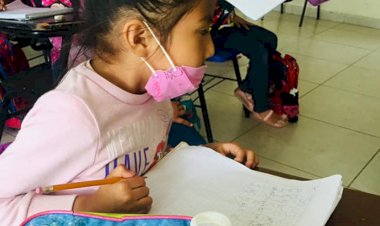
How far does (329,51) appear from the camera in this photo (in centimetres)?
335

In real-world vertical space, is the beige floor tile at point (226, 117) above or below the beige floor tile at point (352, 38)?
above

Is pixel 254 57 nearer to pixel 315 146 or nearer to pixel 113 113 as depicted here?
pixel 315 146

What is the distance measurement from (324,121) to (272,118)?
0.28 meters

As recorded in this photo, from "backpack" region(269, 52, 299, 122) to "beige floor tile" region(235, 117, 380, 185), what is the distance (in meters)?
0.09

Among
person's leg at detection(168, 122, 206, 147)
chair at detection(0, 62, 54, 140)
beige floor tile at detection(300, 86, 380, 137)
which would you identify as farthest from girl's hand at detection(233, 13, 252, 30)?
person's leg at detection(168, 122, 206, 147)

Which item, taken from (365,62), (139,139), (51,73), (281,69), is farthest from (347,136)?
(139,139)

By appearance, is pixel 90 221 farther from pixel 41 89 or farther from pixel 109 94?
pixel 41 89

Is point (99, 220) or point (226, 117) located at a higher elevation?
point (99, 220)

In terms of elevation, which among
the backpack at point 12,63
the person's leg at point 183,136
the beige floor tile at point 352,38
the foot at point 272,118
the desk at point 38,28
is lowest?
the beige floor tile at point 352,38

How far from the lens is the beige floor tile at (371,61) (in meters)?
3.04

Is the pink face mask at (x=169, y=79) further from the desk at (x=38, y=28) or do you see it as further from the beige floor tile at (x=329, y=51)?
the beige floor tile at (x=329, y=51)

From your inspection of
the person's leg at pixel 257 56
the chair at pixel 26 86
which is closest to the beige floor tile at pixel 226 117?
the person's leg at pixel 257 56

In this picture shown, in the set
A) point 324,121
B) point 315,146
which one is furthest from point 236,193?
point 324,121

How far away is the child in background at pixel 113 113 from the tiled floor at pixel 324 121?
3.96 ft
